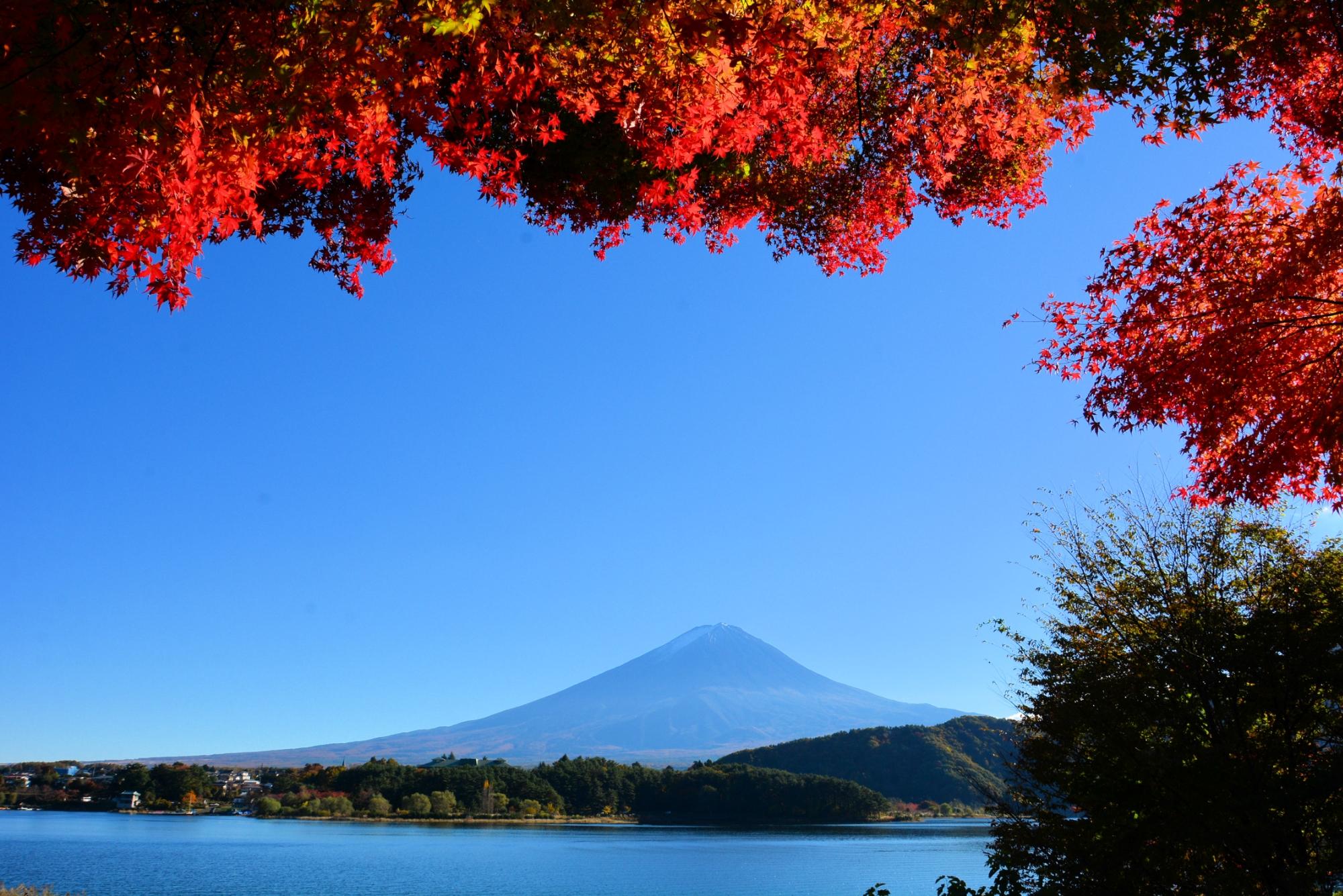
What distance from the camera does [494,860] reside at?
50.2m

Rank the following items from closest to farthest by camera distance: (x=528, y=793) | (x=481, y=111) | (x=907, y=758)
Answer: (x=481, y=111) → (x=907, y=758) → (x=528, y=793)

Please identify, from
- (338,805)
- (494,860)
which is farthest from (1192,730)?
(338,805)

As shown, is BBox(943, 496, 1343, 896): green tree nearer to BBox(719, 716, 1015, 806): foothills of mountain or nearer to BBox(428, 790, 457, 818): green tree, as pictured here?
BBox(719, 716, 1015, 806): foothills of mountain

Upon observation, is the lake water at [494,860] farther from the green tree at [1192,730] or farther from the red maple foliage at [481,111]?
the red maple foliage at [481,111]

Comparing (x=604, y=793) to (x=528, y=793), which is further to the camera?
(x=528, y=793)

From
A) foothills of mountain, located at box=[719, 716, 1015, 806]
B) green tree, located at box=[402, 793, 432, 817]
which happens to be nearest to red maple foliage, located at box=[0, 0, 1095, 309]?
foothills of mountain, located at box=[719, 716, 1015, 806]

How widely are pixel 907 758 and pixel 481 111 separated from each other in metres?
78.6

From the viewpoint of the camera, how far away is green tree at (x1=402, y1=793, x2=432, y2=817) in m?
84.6

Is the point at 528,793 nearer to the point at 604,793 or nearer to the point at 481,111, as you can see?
the point at 604,793

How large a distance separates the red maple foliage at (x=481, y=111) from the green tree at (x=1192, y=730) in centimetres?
352

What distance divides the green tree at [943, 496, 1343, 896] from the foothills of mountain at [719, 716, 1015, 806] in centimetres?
6467

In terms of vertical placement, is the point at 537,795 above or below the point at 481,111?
below

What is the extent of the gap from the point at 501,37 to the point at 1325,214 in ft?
17.3

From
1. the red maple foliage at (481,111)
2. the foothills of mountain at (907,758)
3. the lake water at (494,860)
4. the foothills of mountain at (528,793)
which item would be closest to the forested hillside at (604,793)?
the foothills of mountain at (528,793)
